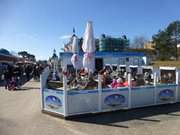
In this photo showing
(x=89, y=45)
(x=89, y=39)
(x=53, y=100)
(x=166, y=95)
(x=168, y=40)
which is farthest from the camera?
(x=168, y=40)

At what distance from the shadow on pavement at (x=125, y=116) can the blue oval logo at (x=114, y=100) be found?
326mm

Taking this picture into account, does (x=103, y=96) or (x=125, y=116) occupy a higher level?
(x=103, y=96)

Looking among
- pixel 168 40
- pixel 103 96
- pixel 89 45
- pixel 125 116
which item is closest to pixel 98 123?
pixel 125 116

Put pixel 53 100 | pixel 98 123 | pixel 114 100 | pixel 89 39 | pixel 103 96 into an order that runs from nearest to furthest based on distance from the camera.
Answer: pixel 98 123
pixel 53 100
pixel 103 96
pixel 114 100
pixel 89 39

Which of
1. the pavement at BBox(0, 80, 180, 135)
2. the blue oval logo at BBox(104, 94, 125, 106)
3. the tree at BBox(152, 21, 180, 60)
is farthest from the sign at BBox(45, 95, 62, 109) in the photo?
the tree at BBox(152, 21, 180, 60)

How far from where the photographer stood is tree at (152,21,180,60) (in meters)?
63.9

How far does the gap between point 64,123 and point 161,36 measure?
57.9 metres

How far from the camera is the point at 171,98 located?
484 inches

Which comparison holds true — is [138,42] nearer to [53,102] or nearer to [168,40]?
[168,40]

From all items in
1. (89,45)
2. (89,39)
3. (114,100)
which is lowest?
(114,100)

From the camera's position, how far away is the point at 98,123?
356 inches

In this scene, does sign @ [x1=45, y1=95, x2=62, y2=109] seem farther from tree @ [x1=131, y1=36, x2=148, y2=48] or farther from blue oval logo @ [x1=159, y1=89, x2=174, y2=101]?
tree @ [x1=131, y1=36, x2=148, y2=48]

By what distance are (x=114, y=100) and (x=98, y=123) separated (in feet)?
5.73

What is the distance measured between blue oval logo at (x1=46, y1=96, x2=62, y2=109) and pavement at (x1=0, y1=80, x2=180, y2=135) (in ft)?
1.25
